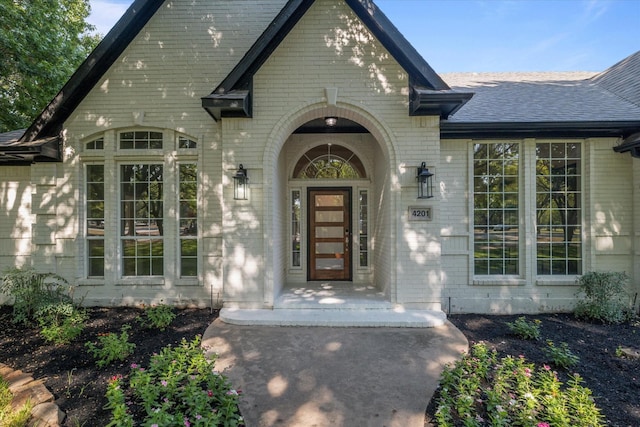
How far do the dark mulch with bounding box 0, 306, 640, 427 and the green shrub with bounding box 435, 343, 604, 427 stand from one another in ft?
0.91

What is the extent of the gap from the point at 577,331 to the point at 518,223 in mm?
1904

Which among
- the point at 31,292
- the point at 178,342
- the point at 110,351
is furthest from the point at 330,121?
the point at 31,292

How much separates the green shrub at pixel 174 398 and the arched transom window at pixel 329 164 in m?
4.52

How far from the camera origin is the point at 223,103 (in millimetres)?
4695

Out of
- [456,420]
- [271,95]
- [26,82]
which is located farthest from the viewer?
[26,82]

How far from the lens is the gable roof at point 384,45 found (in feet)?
15.4

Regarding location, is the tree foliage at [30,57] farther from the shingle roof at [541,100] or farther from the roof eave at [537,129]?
the shingle roof at [541,100]

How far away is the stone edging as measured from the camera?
270 cm

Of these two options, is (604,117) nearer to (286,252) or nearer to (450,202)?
(450,202)

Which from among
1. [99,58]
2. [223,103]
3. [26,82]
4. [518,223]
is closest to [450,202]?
[518,223]

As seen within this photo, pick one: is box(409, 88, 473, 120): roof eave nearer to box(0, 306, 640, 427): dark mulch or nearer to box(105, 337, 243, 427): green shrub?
box(0, 306, 640, 427): dark mulch

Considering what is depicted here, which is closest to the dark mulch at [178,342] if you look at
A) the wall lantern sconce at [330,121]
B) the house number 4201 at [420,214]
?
the house number 4201 at [420,214]

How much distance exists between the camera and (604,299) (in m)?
5.16

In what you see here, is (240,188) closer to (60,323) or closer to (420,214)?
(420,214)
